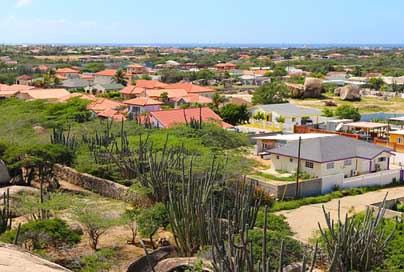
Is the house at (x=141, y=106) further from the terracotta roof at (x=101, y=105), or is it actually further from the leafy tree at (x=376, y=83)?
the leafy tree at (x=376, y=83)

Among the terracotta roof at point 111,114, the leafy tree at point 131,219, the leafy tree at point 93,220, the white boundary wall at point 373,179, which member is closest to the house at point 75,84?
the terracotta roof at point 111,114

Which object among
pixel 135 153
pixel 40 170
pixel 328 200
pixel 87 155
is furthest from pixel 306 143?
pixel 40 170

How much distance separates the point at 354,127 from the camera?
137 ft

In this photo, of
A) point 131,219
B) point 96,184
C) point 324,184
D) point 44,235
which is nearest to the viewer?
point 44,235

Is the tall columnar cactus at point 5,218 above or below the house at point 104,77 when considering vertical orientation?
above

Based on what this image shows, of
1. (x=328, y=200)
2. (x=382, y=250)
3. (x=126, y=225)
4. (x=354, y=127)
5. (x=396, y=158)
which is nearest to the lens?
(x=382, y=250)

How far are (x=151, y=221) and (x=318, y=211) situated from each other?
8.42 metres

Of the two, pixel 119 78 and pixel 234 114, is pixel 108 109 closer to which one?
pixel 234 114

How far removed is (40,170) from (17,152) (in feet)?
4.66

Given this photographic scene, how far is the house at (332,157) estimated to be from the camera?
Answer: 29528 millimetres

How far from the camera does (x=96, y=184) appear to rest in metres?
27.2

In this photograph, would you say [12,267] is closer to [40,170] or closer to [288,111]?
[40,170]

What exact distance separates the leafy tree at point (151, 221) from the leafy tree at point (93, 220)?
995 mm

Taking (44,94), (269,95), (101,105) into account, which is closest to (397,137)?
(101,105)
